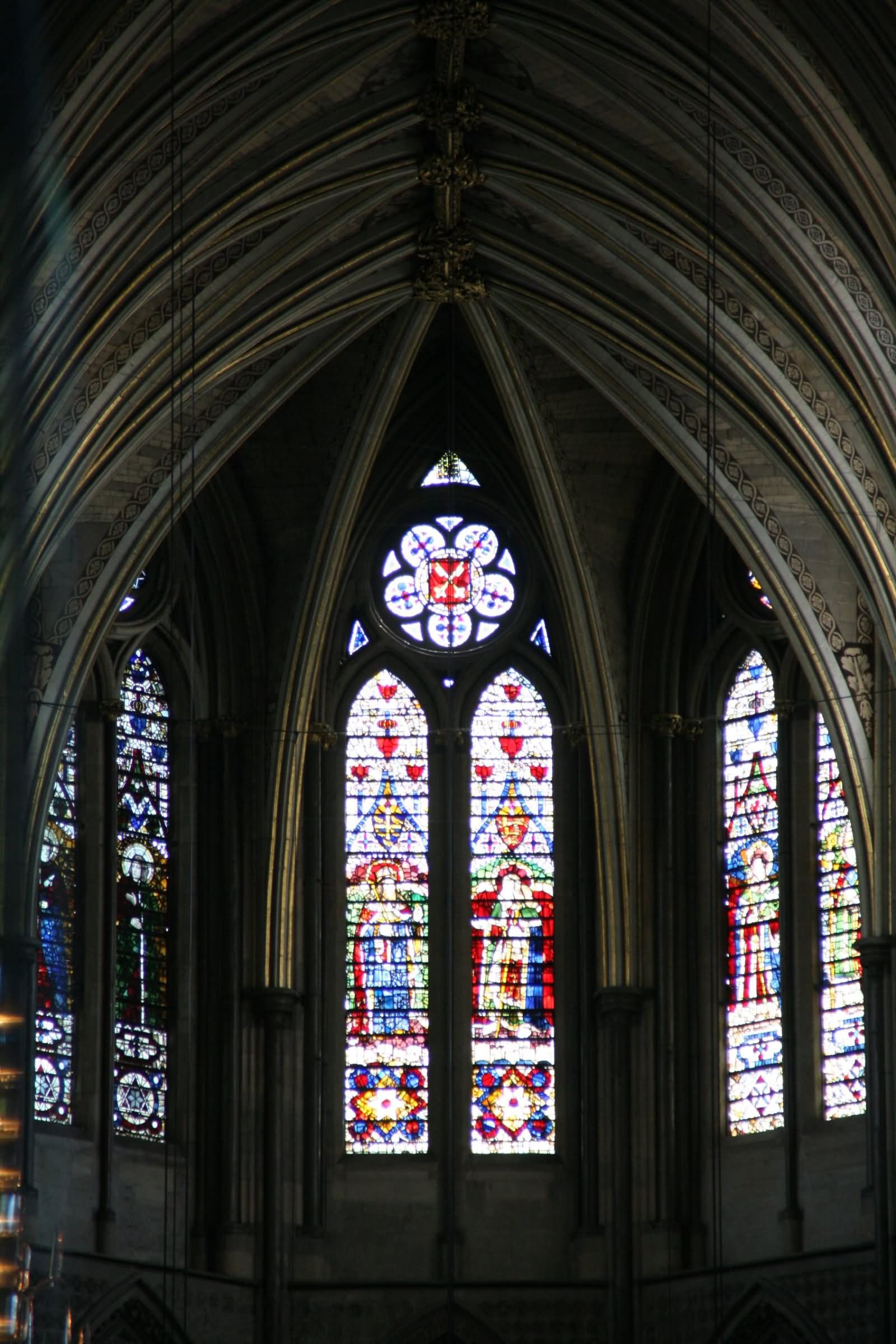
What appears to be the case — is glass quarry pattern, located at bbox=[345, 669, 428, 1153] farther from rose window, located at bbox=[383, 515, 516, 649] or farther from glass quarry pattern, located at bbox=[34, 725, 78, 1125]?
glass quarry pattern, located at bbox=[34, 725, 78, 1125]

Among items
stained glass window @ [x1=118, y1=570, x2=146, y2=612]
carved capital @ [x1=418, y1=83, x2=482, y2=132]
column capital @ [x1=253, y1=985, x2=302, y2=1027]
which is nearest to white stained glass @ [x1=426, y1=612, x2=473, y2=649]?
stained glass window @ [x1=118, y1=570, x2=146, y2=612]

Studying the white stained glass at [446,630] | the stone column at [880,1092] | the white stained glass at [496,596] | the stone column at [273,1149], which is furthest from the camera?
the white stained glass at [496,596]

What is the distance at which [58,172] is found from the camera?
17.1m

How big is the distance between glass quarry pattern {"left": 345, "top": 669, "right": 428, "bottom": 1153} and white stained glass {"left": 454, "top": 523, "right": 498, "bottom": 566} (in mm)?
1346

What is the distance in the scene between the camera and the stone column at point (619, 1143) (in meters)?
21.8

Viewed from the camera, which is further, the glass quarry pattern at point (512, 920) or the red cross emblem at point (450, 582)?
the red cross emblem at point (450, 582)

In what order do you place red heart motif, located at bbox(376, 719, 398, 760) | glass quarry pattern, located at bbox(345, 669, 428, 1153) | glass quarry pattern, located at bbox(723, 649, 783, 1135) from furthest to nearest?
1. red heart motif, located at bbox(376, 719, 398, 760)
2. glass quarry pattern, located at bbox(345, 669, 428, 1153)
3. glass quarry pattern, located at bbox(723, 649, 783, 1135)

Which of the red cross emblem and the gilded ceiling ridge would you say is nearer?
the gilded ceiling ridge

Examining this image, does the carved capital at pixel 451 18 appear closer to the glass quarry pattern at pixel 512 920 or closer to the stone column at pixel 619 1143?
the glass quarry pattern at pixel 512 920

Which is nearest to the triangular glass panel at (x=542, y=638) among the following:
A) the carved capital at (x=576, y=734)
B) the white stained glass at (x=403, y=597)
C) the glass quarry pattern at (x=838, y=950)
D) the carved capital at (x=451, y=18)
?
the carved capital at (x=576, y=734)

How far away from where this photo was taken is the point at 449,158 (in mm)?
20469

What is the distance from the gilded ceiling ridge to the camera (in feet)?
62.0

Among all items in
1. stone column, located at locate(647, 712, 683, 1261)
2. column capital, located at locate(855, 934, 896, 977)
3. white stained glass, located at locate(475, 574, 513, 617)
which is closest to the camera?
column capital, located at locate(855, 934, 896, 977)

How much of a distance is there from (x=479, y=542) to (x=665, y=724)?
2656mm
